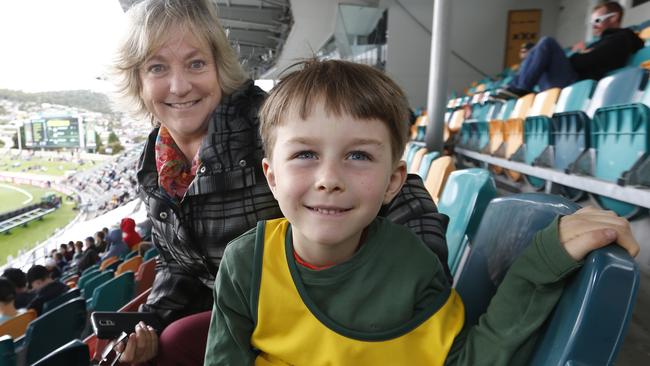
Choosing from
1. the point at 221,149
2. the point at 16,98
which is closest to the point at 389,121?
the point at 221,149

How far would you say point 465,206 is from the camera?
3.12 ft

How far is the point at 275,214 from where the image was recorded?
1005 millimetres

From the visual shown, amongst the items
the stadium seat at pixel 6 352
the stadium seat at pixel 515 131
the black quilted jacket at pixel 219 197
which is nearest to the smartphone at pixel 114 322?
the black quilted jacket at pixel 219 197

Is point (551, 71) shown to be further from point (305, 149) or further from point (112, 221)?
point (112, 221)

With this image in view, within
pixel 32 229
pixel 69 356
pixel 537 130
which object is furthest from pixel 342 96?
pixel 32 229

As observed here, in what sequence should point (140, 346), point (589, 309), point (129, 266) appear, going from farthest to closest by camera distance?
1. point (129, 266)
2. point (140, 346)
3. point (589, 309)

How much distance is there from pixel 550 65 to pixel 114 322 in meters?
3.63

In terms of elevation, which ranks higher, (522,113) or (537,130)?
(522,113)

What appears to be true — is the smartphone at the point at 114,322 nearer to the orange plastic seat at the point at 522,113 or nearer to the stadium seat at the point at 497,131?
the orange plastic seat at the point at 522,113

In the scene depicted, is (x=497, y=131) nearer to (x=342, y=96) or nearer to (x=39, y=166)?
(x=342, y=96)

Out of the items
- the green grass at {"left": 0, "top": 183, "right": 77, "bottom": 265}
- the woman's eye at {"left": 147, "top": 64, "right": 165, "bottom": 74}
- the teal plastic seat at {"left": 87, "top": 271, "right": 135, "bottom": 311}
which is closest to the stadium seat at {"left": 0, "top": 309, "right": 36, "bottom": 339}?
the teal plastic seat at {"left": 87, "top": 271, "right": 135, "bottom": 311}

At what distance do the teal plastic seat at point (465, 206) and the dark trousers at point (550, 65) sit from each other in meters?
2.92

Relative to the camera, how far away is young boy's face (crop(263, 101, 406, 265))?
0.60m

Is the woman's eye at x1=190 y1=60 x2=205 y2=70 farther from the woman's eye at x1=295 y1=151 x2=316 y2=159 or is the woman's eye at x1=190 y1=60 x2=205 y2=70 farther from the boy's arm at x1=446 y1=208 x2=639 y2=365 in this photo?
the boy's arm at x1=446 y1=208 x2=639 y2=365
